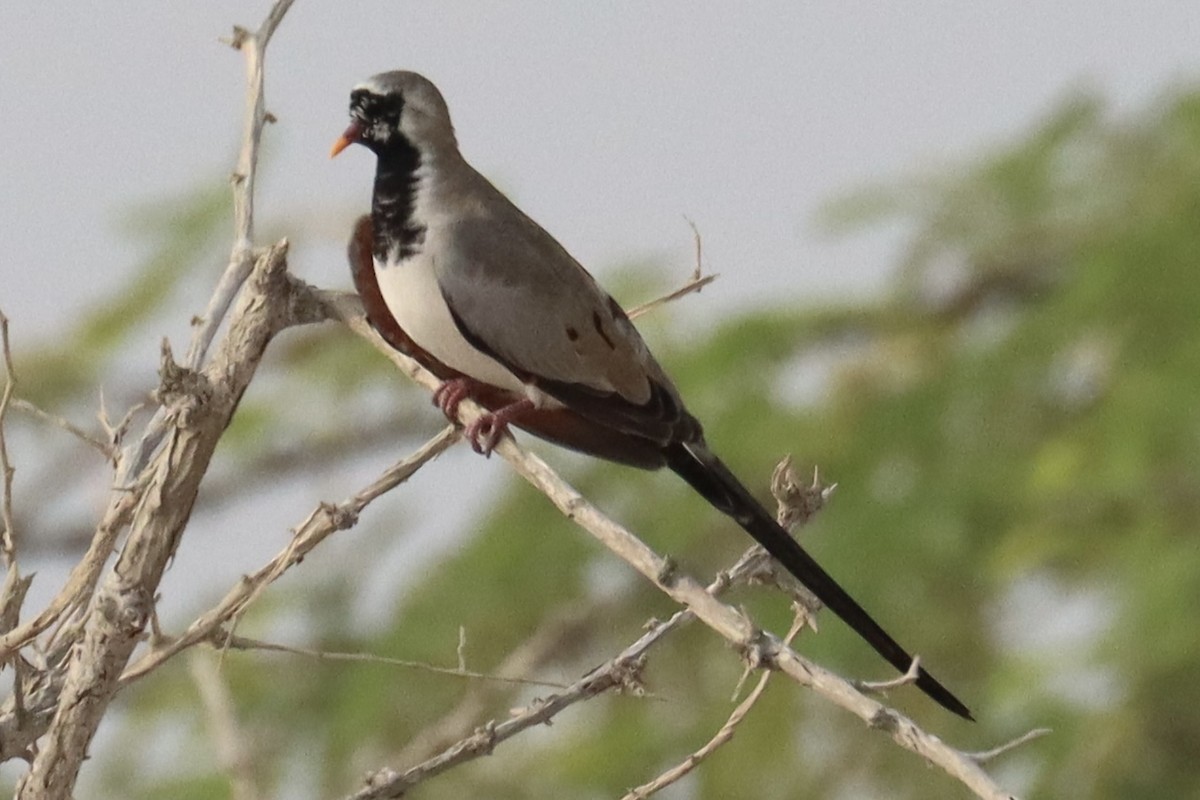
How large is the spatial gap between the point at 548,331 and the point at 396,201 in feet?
0.47

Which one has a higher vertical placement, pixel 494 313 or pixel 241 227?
pixel 241 227

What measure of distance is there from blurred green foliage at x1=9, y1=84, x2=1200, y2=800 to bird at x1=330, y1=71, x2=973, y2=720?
0.42 meters

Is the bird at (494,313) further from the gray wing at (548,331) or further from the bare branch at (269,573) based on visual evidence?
the bare branch at (269,573)

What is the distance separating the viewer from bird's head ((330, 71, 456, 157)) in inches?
43.6

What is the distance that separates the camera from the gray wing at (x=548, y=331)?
1.06 meters

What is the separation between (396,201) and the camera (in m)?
1.11

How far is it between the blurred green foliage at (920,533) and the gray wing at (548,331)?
460mm

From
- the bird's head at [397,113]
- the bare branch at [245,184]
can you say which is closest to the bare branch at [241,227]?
the bare branch at [245,184]

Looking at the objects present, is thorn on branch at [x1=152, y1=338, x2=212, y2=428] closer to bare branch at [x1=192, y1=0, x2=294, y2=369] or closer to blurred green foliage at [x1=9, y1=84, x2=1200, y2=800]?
bare branch at [x1=192, y1=0, x2=294, y2=369]

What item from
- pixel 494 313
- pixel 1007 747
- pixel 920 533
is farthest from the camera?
pixel 920 533

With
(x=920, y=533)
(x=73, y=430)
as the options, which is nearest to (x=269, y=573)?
(x=73, y=430)

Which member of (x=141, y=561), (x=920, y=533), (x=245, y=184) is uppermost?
(x=245, y=184)

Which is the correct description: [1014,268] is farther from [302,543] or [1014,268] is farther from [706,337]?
[302,543]

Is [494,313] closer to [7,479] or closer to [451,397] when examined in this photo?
[451,397]
